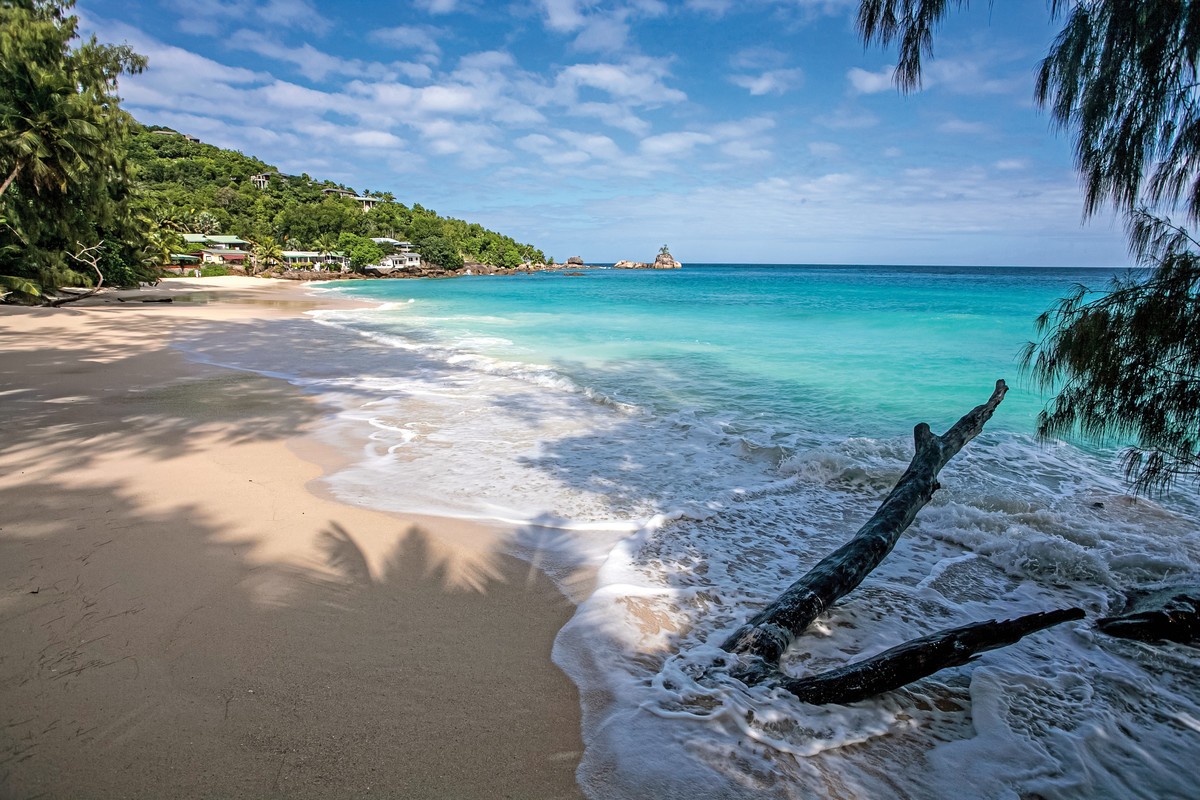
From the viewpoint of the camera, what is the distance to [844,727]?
2459 mm

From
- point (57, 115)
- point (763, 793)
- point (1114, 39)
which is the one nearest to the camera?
point (763, 793)

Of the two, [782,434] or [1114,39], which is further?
[782,434]

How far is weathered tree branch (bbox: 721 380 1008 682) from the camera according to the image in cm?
287

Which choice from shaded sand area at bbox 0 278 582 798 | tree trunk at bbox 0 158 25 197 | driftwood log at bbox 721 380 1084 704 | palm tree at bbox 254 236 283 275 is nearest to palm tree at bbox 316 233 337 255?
palm tree at bbox 254 236 283 275

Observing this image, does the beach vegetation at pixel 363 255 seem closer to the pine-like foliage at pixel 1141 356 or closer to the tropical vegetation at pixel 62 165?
the tropical vegetation at pixel 62 165

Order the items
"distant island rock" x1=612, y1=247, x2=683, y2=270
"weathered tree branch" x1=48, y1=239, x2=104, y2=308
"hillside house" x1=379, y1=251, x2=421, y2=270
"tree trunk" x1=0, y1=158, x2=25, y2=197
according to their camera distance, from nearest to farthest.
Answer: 1. "tree trunk" x1=0, y1=158, x2=25, y2=197
2. "weathered tree branch" x1=48, y1=239, x2=104, y2=308
3. "hillside house" x1=379, y1=251, x2=421, y2=270
4. "distant island rock" x1=612, y1=247, x2=683, y2=270

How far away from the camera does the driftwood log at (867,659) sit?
2482 millimetres

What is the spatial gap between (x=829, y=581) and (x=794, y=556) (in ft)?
3.57

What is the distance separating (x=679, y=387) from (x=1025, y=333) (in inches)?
820

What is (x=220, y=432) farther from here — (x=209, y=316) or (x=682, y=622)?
(x=209, y=316)

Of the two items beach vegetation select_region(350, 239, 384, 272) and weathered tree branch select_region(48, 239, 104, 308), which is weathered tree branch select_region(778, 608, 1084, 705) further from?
beach vegetation select_region(350, 239, 384, 272)

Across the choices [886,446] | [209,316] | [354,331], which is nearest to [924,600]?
[886,446]

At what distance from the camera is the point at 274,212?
95125 millimetres

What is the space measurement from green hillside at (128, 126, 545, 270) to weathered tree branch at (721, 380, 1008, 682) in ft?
244
